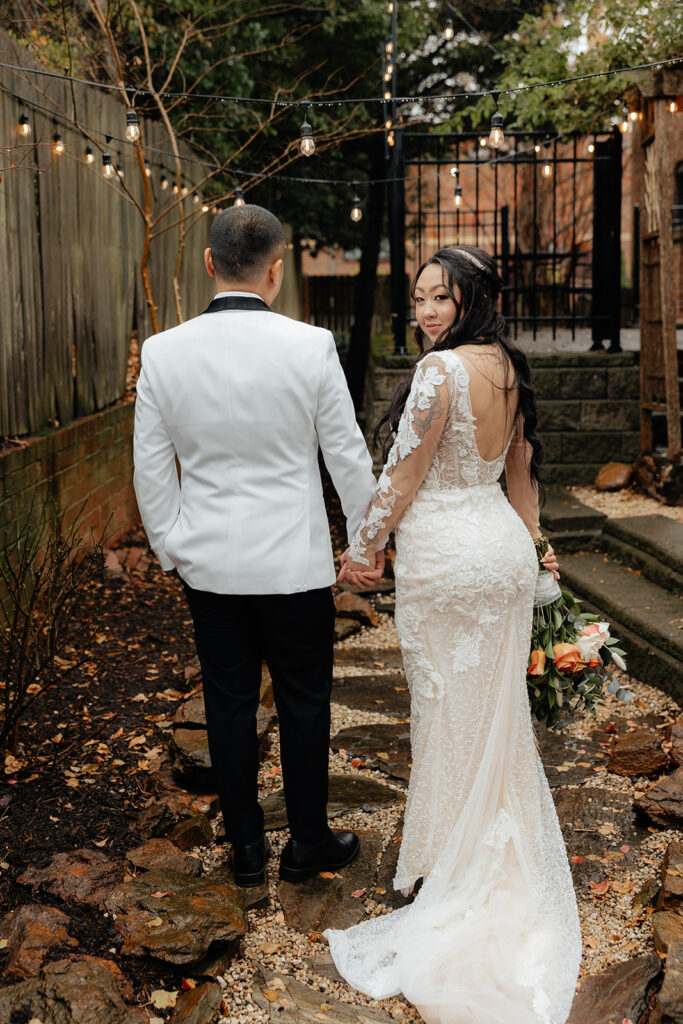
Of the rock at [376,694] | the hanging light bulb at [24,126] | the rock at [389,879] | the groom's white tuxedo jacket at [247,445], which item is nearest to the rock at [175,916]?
the rock at [389,879]

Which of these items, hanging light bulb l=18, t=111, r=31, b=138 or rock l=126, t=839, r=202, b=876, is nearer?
rock l=126, t=839, r=202, b=876

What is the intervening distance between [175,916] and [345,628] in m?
3.15

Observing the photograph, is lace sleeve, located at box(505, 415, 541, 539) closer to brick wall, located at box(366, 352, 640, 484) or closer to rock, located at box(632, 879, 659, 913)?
rock, located at box(632, 879, 659, 913)

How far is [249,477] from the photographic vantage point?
9.18 ft

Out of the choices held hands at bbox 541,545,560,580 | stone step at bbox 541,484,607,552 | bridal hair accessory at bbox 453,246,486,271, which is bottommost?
stone step at bbox 541,484,607,552

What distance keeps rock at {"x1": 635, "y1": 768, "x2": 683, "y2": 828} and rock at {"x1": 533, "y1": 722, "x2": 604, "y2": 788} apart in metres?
0.41

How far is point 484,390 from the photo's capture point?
8.96 feet

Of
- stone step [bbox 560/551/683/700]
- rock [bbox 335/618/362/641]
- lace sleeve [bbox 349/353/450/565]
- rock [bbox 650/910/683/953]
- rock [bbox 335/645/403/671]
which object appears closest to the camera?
rock [bbox 650/910/683/953]

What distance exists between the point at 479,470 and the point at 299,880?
1470mm

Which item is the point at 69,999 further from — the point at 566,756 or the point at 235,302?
the point at 566,756

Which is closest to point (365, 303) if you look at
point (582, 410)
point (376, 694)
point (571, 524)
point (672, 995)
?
point (582, 410)

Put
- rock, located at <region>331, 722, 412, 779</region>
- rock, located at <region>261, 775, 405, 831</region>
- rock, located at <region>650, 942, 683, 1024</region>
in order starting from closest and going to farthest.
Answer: rock, located at <region>650, 942, 683, 1024</region>, rock, located at <region>261, 775, 405, 831</region>, rock, located at <region>331, 722, 412, 779</region>

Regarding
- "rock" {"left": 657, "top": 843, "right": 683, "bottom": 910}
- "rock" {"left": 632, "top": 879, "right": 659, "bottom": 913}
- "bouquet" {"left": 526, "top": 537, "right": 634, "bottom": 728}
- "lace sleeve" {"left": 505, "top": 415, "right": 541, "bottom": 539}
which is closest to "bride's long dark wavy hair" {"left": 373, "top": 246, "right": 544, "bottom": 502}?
"lace sleeve" {"left": 505, "top": 415, "right": 541, "bottom": 539}

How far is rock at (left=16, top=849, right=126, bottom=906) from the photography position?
2.96m
